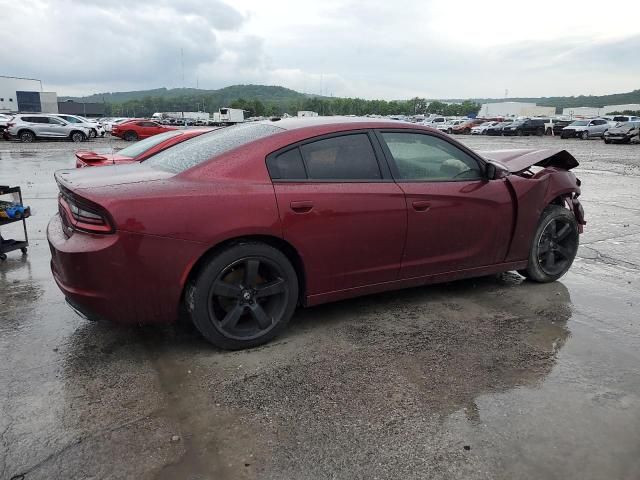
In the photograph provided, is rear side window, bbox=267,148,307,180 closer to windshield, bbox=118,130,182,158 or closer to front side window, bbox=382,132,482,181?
front side window, bbox=382,132,482,181

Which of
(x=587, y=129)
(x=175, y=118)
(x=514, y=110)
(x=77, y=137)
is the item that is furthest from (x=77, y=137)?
(x=514, y=110)

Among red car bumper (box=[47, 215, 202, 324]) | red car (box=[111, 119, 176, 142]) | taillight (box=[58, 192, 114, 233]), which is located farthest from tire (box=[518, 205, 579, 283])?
red car (box=[111, 119, 176, 142])

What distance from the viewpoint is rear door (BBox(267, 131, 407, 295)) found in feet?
11.4

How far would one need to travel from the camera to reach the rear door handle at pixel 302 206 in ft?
11.2

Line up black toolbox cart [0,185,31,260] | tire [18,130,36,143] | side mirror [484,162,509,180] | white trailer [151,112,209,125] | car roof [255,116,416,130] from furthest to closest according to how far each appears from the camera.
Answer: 1. white trailer [151,112,209,125]
2. tire [18,130,36,143]
3. black toolbox cart [0,185,31,260]
4. side mirror [484,162,509,180]
5. car roof [255,116,416,130]

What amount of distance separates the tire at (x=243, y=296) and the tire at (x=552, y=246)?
252cm

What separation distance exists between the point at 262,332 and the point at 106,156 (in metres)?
5.33

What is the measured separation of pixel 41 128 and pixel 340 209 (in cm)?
2917

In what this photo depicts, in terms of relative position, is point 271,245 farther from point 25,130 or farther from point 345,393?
point 25,130

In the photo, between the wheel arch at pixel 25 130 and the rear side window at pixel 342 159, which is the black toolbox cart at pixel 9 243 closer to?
the rear side window at pixel 342 159

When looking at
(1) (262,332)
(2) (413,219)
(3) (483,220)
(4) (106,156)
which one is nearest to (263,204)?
(1) (262,332)

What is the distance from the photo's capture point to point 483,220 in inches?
168

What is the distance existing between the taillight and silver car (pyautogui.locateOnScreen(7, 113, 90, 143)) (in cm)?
2841

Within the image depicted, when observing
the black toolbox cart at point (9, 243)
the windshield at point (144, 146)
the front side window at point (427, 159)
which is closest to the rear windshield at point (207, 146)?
the front side window at point (427, 159)
